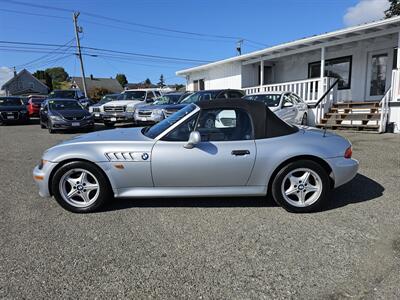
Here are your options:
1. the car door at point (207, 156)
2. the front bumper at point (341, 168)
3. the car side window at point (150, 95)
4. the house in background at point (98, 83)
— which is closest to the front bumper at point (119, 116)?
the car side window at point (150, 95)

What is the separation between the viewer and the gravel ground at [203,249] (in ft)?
7.70

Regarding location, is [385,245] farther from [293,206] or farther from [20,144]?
[20,144]

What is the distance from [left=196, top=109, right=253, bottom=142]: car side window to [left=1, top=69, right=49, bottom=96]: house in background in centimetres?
6585

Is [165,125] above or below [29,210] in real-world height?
above

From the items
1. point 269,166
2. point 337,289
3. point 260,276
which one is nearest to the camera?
point 337,289

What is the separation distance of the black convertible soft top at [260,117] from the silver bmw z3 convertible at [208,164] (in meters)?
0.01

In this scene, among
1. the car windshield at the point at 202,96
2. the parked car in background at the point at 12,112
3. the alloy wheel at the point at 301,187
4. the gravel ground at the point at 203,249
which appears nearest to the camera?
the gravel ground at the point at 203,249

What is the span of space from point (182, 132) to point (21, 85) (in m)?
70.4

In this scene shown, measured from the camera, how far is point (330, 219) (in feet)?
11.5

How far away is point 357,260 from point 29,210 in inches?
157

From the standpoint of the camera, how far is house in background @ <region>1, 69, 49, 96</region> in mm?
59844

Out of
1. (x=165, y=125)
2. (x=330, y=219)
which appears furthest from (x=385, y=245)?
(x=165, y=125)

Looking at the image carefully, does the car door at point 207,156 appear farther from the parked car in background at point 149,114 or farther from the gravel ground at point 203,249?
the parked car in background at point 149,114

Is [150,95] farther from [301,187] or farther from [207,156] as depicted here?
[301,187]
